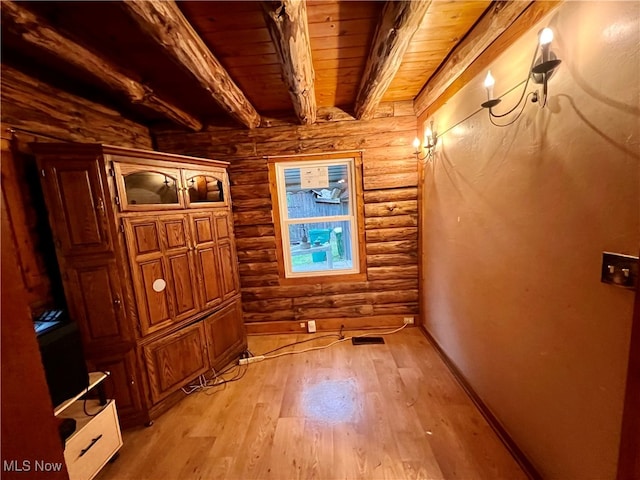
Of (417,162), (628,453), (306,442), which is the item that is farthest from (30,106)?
(628,453)

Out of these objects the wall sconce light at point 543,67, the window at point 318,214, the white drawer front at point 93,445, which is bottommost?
the white drawer front at point 93,445

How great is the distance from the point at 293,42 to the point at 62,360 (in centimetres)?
217

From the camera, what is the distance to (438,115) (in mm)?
2248

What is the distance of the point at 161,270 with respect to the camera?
1918 millimetres

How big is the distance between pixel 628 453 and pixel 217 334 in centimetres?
252

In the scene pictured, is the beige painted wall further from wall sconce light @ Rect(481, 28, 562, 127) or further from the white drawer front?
the white drawer front

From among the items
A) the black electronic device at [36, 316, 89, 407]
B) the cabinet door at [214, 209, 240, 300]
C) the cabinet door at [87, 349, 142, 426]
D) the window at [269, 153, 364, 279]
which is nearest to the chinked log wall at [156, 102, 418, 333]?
the window at [269, 153, 364, 279]

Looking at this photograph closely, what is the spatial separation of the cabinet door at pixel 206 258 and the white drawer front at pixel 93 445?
0.93 m

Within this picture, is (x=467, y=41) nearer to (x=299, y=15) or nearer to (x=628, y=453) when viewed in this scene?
(x=299, y=15)

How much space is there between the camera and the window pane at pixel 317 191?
116 inches

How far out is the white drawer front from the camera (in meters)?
1.33

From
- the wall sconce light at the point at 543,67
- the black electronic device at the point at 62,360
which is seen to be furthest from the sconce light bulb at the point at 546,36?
the black electronic device at the point at 62,360

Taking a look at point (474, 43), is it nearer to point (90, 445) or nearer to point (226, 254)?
point (226, 254)

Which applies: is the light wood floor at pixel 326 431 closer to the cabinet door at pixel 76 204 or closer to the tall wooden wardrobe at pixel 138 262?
the tall wooden wardrobe at pixel 138 262
